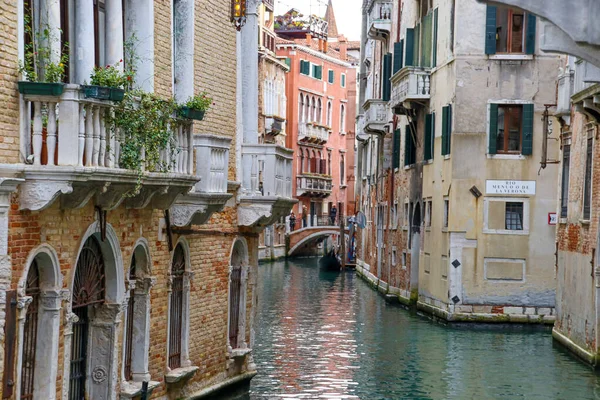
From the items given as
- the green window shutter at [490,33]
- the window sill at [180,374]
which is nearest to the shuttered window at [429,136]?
the green window shutter at [490,33]

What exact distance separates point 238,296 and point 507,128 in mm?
11837

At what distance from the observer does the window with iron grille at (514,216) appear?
26.8m

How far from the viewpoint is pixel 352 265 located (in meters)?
53.3

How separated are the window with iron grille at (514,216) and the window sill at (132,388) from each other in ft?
49.4

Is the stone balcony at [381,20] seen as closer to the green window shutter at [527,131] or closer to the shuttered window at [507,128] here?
the shuttered window at [507,128]

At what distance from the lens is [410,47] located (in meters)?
32.8

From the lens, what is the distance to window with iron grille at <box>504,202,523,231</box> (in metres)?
26.8

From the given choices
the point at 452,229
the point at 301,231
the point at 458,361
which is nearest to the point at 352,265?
the point at 301,231

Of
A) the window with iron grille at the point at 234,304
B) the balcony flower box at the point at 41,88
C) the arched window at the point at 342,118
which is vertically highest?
the arched window at the point at 342,118

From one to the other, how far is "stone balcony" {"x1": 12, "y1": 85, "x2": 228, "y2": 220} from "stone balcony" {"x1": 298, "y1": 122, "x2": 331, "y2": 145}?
55836 mm

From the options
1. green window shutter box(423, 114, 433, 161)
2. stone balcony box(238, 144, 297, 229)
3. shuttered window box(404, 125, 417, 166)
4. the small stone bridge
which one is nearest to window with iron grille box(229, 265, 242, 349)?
stone balcony box(238, 144, 297, 229)

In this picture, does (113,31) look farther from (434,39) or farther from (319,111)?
(319,111)

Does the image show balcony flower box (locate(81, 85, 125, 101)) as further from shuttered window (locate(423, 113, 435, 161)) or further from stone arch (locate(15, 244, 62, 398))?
shuttered window (locate(423, 113, 435, 161))

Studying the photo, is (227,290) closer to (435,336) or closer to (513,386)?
(513,386)
